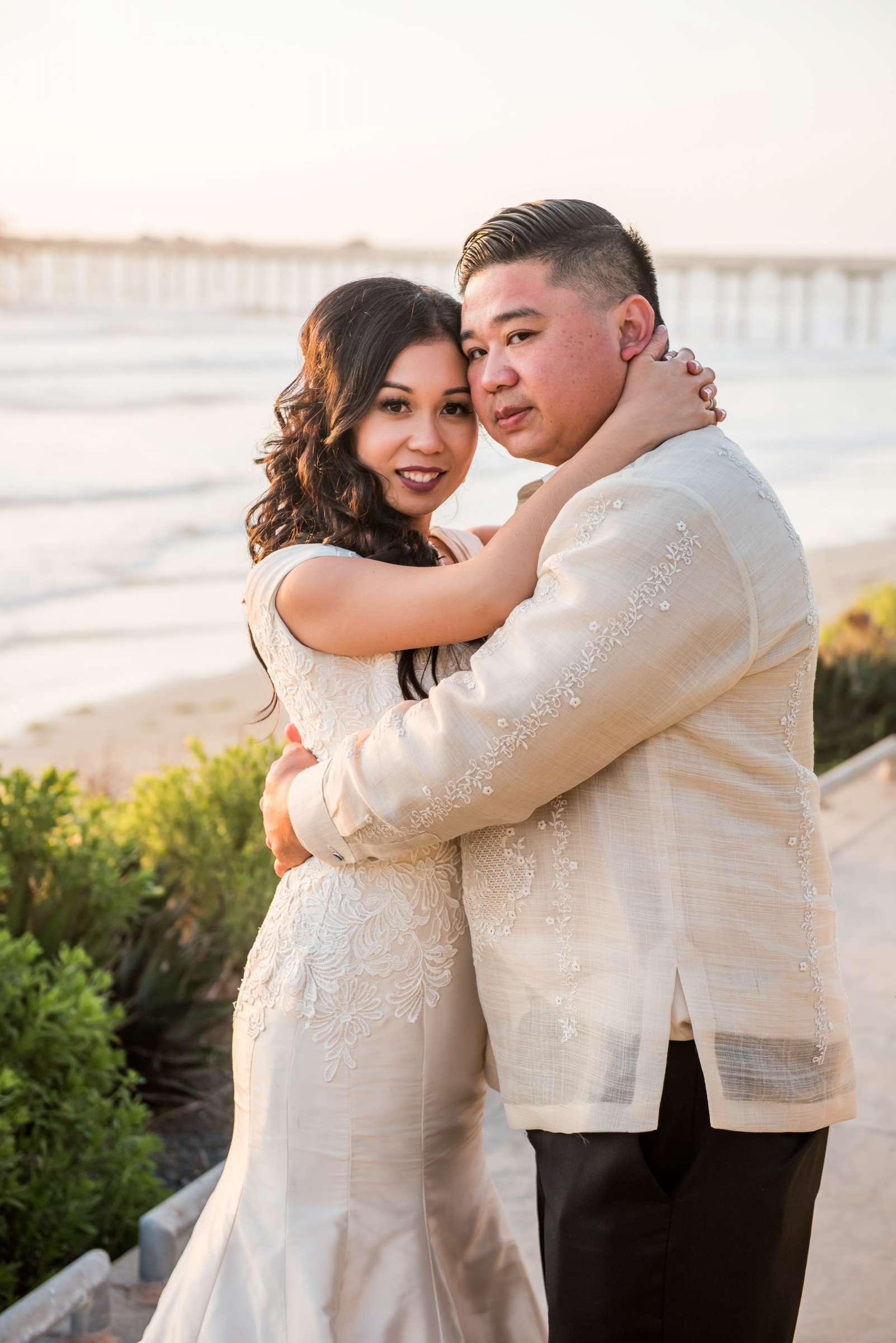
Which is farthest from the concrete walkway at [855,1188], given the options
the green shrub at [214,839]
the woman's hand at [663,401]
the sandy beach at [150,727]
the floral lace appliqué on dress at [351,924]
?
the sandy beach at [150,727]

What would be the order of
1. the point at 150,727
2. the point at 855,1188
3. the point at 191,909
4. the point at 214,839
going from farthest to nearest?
the point at 150,727 < the point at 214,839 < the point at 191,909 < the point at 855,1188

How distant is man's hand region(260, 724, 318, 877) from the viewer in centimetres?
218

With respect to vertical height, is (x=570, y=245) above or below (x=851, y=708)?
above

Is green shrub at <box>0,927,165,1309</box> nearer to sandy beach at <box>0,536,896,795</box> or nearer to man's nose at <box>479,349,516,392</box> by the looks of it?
man's nose at <box>479,349,516,392</box>

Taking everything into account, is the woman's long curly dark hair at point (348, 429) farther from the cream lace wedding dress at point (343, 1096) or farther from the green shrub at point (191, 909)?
the green shrub at point (191, 909)

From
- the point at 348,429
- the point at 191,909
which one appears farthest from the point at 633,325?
the point at 191,909

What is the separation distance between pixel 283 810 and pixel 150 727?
8.25 m

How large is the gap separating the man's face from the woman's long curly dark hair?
17 centimetres

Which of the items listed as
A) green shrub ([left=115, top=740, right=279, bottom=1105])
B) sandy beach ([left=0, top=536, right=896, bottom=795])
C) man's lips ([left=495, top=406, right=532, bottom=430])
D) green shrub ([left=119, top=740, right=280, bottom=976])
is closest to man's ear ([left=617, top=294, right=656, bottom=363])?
man's lips ([left=495, top=406, right=532, bottom=430])

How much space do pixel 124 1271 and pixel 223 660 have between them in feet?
29.2

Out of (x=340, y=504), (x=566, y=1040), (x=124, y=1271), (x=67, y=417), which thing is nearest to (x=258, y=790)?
(x=124, y=1271)

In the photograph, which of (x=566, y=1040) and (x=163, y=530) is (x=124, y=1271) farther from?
(x=163, y=530)

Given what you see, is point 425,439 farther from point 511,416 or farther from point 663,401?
point 663,401

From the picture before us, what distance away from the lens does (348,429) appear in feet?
7.57
